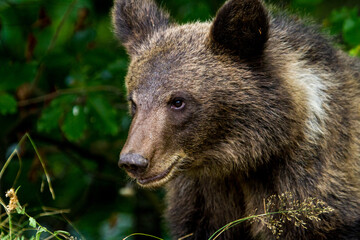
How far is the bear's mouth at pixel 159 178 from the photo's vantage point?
496 cm

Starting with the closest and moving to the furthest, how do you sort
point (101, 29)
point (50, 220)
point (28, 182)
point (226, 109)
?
point (226, 109) → point (28, 182) → point (50, 220) → point (101, 29)

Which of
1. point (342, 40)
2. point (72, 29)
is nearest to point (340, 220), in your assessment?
point (342, 40)

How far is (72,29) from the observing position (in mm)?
9383

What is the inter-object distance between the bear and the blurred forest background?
3.92 feet

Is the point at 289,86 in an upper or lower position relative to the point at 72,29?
lower

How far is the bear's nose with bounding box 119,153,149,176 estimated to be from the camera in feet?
15.5

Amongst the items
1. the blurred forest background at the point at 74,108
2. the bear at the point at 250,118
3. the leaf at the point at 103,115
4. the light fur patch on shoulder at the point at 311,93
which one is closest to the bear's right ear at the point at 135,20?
the bear at the point at 250,118

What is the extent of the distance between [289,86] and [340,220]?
4.09 ft

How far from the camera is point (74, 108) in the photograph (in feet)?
24.6

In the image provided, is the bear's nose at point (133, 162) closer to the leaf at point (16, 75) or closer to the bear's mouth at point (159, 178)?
the bear's mouth at point (159, 178)

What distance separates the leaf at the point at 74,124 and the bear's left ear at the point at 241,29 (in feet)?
8.23

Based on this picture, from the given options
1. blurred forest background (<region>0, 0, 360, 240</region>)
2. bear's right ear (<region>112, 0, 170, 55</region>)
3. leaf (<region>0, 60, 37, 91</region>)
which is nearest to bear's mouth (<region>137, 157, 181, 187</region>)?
bear's right ear (<region>112, 0, 170, 55</region>)

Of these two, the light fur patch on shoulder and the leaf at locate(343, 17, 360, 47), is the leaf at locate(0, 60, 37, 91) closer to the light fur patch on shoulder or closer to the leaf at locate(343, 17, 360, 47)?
the light fur patch on shoulder

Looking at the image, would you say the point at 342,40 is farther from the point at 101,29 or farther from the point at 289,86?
the point at 101,29
